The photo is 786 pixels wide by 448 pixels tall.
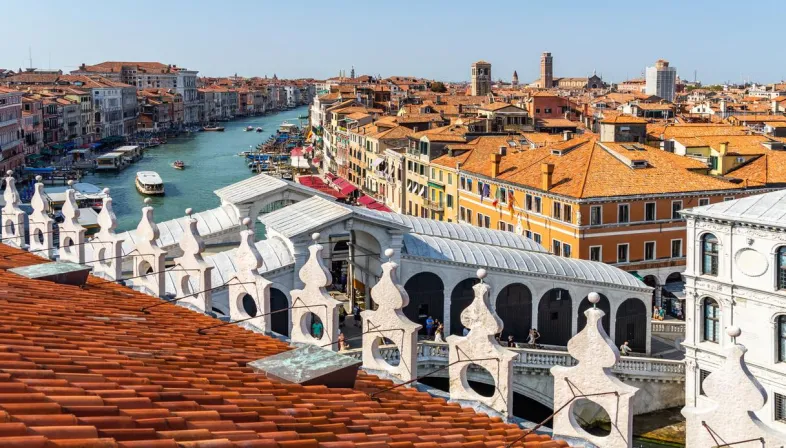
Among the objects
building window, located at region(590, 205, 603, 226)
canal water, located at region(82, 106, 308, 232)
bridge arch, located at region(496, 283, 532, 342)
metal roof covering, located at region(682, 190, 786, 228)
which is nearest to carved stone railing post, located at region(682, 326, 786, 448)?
Result: metal roof covering, located at region(682, 190, 786, 228)

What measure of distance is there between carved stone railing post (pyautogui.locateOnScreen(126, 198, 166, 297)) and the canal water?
3297 centimetres

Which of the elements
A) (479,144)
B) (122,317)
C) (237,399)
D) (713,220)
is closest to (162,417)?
(237,399)

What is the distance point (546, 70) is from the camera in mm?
133000

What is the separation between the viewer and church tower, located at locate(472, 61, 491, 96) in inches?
3570

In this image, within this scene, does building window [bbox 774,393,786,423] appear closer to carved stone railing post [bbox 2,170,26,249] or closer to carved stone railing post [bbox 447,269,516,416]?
carved stone railing post [bbox 2,170,26,249]

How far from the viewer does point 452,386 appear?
5.34m

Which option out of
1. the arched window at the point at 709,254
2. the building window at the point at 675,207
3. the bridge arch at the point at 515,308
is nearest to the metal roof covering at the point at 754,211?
the arched window at the point at 709,254

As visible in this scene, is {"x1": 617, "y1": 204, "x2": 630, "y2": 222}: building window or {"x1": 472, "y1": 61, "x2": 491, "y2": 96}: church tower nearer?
{"x1": 617, "y1": 204, "x2": 630, "y2": 222}: building window

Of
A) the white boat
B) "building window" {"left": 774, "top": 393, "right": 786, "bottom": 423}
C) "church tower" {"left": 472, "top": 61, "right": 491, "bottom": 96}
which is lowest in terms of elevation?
"building window" {"left": 774, "top": 393, "right": 786, "bottom": 423}

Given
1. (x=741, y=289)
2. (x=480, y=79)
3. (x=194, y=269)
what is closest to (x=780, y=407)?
(x=741, y=289)

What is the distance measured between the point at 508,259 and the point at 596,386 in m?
13.6

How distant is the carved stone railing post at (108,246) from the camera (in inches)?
356

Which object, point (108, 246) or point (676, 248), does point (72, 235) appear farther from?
point (676, 248)

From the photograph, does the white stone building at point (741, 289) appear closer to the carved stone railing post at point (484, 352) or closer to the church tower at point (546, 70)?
the carved stone railing post at point (484, 352)
